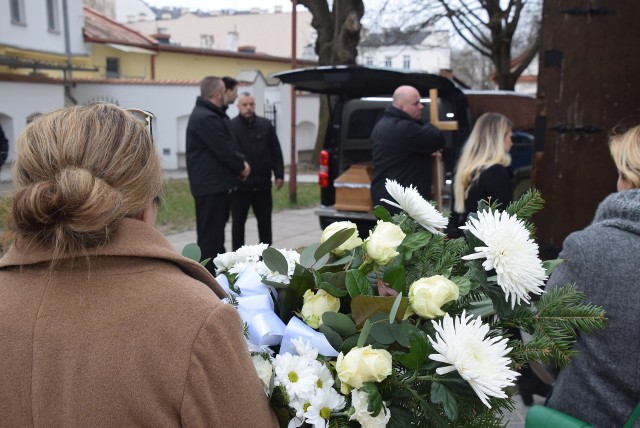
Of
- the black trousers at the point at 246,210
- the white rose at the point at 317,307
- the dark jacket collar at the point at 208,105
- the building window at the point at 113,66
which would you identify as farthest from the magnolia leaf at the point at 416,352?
the building window at the point at 113,66

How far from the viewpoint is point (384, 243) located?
61.6 inches

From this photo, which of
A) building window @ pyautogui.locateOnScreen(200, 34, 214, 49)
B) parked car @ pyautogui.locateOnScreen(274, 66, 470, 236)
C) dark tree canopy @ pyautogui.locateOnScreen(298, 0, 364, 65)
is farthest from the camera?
building window @ pyautogui.locateOnScreen(200, 34, 214, 49)

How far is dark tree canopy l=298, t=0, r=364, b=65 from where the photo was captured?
46.7 feet

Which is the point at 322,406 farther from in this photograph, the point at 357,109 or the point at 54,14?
the point at 54,14

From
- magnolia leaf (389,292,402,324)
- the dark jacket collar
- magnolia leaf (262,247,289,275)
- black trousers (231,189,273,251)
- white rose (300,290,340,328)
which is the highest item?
the dark jacket collar

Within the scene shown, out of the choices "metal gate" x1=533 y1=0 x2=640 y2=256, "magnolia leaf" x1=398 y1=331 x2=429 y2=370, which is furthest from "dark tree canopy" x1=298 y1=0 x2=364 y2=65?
"magnolia leaf" x1=398 y1=331 x2=429 y2=370

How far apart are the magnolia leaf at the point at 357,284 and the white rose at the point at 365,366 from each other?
0.50 ft

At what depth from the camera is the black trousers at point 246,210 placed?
7.18 m

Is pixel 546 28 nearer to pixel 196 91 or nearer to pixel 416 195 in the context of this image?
pixel 416 195

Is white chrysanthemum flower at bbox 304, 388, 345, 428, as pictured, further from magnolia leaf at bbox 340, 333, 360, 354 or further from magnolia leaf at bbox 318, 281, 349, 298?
magnolia leaf at bbox 318, 281, 349, 298

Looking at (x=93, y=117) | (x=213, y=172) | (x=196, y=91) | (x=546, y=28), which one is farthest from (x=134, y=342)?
(x=196, y=91)

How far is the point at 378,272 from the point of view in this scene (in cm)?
160

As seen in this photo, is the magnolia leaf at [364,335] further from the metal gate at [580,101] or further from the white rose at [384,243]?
the metal gate at [580,101]

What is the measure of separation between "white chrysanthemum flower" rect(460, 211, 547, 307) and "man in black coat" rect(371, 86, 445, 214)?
4.18 m
